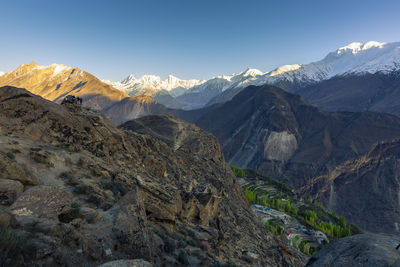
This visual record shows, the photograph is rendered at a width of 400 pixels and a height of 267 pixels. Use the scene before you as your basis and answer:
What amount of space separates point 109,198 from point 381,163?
633 ft

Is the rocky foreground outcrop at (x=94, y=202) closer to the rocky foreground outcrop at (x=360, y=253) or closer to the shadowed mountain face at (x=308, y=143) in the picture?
the rocky foreground outcrop at (x=360, y=253)

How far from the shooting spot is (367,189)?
140125 millimetres

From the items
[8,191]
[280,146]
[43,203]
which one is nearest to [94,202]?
[43,203]

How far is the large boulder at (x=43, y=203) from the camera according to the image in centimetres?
700

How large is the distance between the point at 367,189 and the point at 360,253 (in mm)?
172714

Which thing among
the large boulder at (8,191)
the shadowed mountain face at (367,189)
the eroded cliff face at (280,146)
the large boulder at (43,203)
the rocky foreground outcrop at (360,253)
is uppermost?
the large boulder at (8,191)

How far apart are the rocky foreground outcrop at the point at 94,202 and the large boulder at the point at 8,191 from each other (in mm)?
56

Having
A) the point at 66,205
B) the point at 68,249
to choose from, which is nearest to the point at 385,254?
the point at 68,249

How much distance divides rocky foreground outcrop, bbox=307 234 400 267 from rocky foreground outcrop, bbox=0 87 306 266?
5916 millimetres

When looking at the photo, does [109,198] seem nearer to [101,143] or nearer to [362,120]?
[101,143]

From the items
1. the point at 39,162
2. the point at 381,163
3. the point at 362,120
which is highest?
the point at 39,162

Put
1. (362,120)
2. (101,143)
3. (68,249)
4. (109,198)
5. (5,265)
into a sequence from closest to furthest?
(5,265) → (68,249) → (109,198) → (101,143) → (362,120)

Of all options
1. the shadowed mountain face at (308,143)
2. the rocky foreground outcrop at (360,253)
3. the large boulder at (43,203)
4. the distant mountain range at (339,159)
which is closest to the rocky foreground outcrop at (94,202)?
the large boulder at (43,203)

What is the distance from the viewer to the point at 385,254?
655 cm
